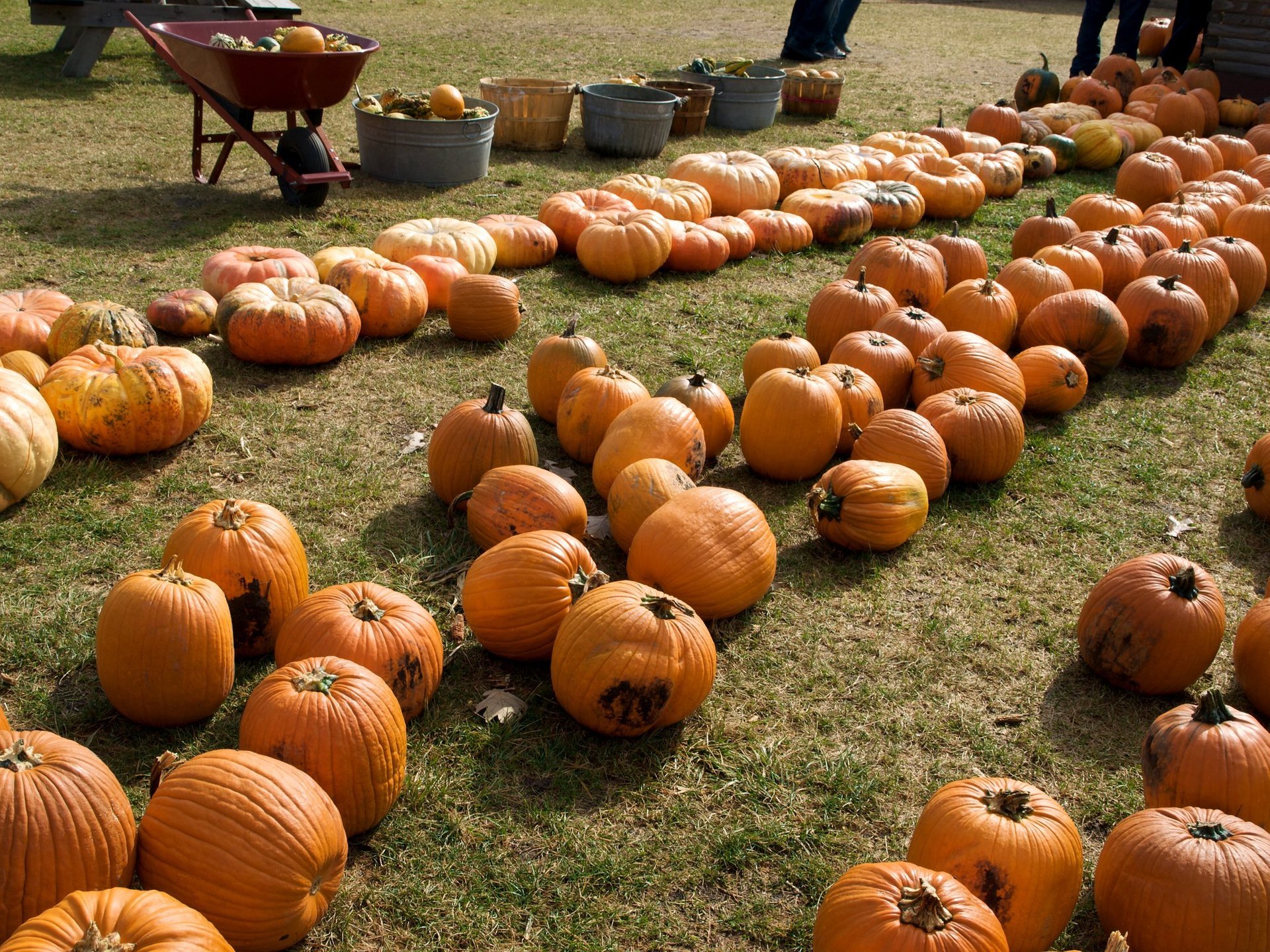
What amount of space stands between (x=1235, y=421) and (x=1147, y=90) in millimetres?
8652

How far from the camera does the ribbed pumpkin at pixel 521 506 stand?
377 cm

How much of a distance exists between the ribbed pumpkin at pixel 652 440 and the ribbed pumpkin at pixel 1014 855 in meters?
1.92

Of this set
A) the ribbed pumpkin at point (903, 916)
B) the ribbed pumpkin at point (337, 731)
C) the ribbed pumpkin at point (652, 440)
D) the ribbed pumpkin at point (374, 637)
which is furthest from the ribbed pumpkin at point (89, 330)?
the ribbed pumpkin at point (903, 916)

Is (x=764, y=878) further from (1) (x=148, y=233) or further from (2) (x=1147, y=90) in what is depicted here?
(2) (x=1147, y=90)

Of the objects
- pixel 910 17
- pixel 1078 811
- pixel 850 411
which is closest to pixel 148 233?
pixel 850 411

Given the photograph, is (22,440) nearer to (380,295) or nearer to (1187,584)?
(380,295)

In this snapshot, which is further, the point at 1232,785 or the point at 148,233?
the point at 148,233

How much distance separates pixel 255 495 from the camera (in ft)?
13.9

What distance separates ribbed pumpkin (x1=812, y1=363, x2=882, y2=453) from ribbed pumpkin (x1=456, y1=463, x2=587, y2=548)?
153 centimetres

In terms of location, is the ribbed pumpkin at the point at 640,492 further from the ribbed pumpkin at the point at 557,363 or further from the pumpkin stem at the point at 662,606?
the ribbed pumpkin at the point at 557,363

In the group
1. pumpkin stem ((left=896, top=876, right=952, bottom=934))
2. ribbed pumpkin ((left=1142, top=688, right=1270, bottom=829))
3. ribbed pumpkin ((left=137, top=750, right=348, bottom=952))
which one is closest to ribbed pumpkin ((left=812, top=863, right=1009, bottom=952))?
pumpkin stem ((left=896, top=876, right=952, bottom=934))

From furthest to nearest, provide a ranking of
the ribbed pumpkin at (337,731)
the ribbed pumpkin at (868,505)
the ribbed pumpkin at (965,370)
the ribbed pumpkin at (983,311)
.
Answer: the ribbed pumpkin at (983,311), the ribbed pumpkin at (965,370), the ribbed pumpkin at (868,505), the ribbed pumpkin at (337,731)

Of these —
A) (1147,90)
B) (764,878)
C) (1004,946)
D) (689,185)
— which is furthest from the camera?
(1147,90)

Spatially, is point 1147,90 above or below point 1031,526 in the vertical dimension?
above
